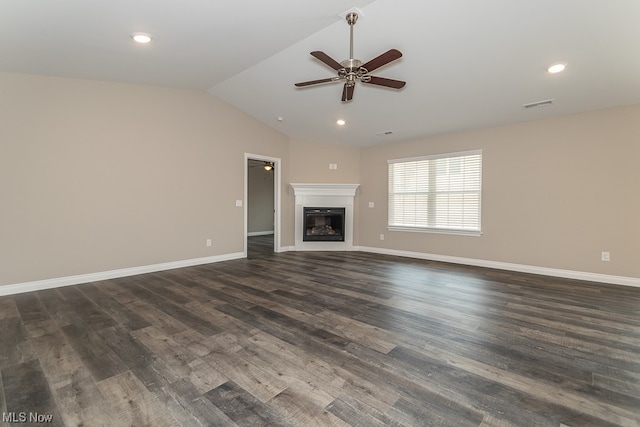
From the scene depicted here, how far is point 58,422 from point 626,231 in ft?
20.6

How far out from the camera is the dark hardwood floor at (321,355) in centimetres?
157

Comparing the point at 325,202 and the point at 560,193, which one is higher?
the point at 560,193

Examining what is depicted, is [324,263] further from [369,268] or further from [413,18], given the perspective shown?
[413,18]

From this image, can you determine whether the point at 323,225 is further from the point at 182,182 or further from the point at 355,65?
the point at 355,65

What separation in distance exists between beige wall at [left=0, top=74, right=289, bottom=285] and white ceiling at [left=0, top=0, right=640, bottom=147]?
38 cm

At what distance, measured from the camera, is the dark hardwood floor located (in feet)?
5.16

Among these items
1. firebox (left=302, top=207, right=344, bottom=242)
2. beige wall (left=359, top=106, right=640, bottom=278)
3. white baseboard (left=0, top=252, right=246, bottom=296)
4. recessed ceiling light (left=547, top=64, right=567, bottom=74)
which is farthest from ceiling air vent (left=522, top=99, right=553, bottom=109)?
white baseboard (left=0, top=252, right=246, bottom=296)

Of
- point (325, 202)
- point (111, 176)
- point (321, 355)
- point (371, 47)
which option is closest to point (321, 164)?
point (325, 202)

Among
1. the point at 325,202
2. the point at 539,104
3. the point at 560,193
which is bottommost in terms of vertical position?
the point at 325,202

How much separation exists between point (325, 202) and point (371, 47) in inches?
154

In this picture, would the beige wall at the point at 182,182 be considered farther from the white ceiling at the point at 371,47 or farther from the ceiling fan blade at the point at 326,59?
the ceiling fan blade at the point at 326,59

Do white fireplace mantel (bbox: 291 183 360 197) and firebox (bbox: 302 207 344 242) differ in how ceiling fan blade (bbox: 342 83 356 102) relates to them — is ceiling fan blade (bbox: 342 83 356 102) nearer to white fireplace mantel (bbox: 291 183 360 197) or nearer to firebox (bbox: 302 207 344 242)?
white fireplace mantel (bbox: 291 183 360 197)

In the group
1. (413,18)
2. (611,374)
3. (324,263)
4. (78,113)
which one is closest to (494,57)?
(413,18)

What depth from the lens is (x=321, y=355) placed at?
214 centimetres
